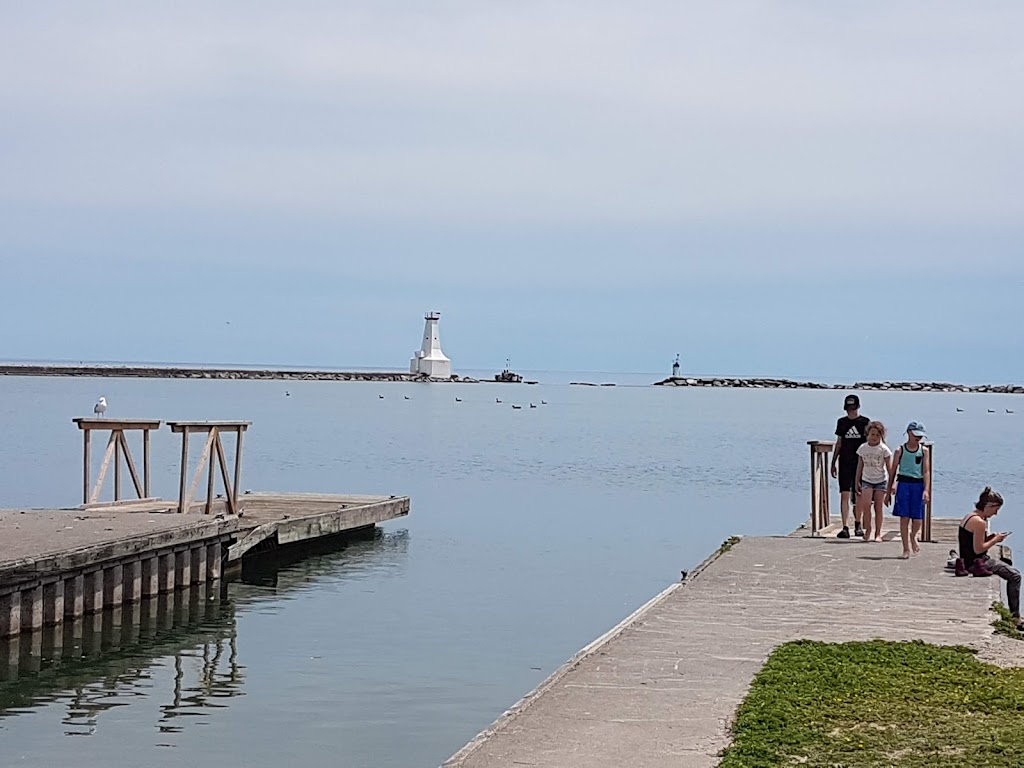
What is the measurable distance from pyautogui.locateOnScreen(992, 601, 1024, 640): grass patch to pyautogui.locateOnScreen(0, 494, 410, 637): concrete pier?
9.60 metres

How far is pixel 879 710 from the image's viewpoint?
9156 mm

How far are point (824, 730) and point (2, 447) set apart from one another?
5203cm

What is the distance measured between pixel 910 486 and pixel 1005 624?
5.25m

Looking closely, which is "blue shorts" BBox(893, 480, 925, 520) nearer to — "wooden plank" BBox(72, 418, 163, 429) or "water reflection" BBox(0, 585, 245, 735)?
"water reflection" BBox(0, 585, 245, 735)

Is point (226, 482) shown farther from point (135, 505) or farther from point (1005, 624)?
point (1005, 624)

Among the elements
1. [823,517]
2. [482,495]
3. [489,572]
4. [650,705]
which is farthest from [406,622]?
[482,495]

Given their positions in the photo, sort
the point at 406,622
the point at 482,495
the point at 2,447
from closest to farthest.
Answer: the point at 406,622, the point at 482,495, the point at 2,447

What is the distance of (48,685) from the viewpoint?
46.4 feet

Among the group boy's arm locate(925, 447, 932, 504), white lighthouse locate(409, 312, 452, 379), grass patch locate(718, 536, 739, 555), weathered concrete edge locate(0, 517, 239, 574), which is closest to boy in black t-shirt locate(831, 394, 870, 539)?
boy's arm locate(925, 447, 932, 504)

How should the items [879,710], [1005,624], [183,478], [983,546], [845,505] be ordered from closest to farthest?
[879,710], [1005,624], [983,546], [845,505], [183,478]

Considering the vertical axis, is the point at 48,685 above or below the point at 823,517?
below

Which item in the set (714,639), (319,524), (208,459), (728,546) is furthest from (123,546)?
(714,639)

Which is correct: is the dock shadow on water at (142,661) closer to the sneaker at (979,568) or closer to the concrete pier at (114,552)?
the concrete pier at (114,552)

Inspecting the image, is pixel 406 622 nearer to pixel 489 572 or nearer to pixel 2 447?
pixel 489 572
